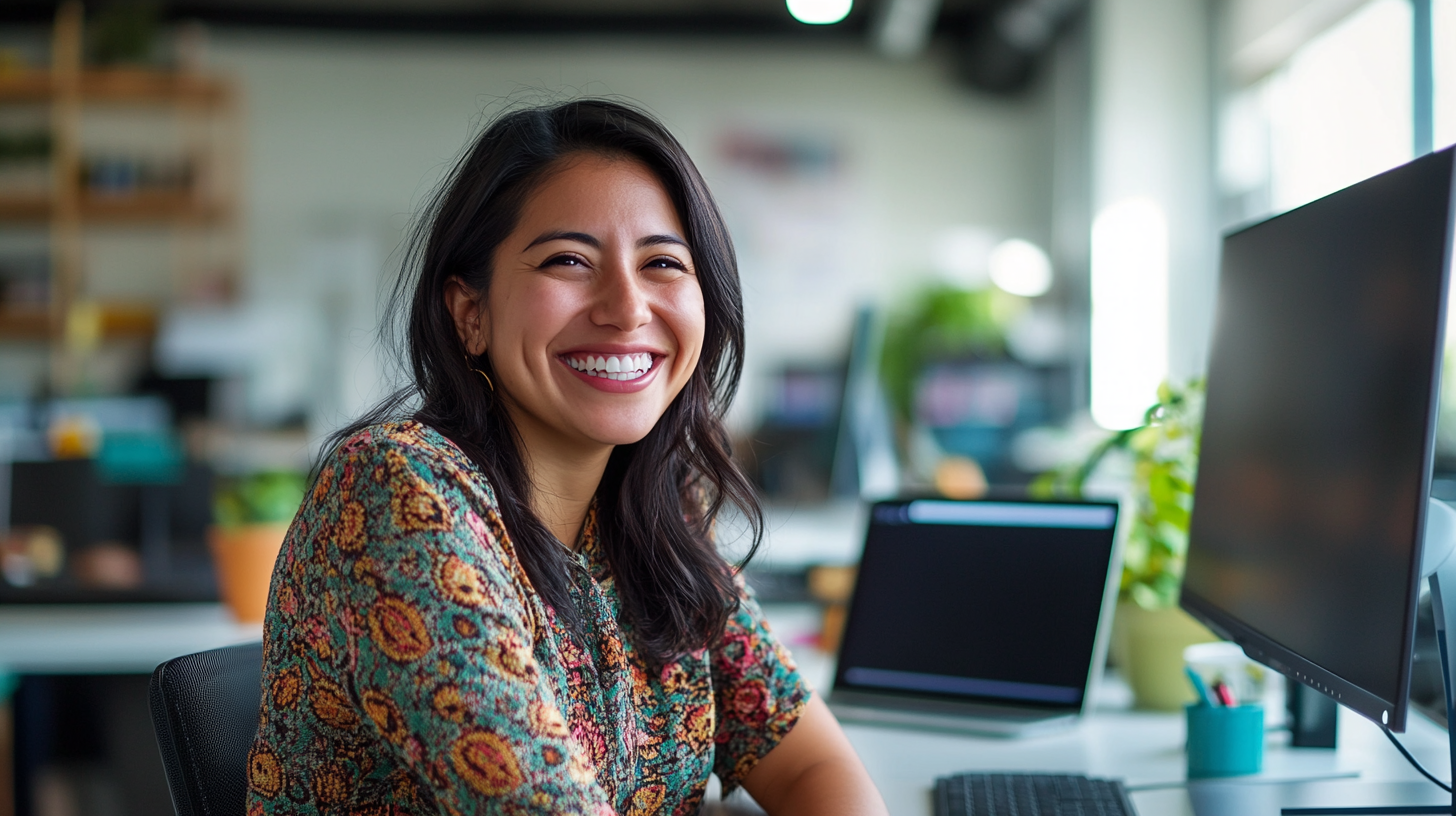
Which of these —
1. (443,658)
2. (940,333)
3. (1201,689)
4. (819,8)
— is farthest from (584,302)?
(940,333)

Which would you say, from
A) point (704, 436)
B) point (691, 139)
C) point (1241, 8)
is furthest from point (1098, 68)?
point (704, 436)

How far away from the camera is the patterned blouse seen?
2.75 feet

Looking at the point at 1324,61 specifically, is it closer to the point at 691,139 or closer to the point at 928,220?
the point at 928,220

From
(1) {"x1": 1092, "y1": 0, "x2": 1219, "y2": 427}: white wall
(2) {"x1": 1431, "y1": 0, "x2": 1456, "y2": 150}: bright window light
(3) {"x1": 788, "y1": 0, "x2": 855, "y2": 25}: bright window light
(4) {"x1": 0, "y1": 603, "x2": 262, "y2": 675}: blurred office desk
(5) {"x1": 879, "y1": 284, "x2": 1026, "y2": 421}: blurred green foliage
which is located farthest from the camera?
(5) {"x1": 879, "y1": 284, "x2": 1026, "y2": 421}: blurred green foliage

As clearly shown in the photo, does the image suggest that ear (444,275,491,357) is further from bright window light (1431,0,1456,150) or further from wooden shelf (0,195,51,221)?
wooden shelf (0,195,51,221)

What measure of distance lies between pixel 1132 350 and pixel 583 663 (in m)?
4.82

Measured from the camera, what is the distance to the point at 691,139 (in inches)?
275

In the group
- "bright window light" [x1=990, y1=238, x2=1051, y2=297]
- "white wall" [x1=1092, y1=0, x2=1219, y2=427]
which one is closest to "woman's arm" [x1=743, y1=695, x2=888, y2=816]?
"white wall" [x1=1092, y1=0, x2=1219, y2=427]

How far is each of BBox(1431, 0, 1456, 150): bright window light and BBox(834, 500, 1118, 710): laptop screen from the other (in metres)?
2.61

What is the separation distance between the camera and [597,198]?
3.65ft

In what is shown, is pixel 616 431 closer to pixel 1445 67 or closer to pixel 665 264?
pixel 665 264

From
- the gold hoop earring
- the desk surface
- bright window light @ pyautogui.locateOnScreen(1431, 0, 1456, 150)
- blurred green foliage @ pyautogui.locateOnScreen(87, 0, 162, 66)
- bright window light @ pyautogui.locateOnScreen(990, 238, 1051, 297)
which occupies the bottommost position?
the desk surface

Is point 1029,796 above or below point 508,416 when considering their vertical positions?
below

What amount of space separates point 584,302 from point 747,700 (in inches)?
17.7
